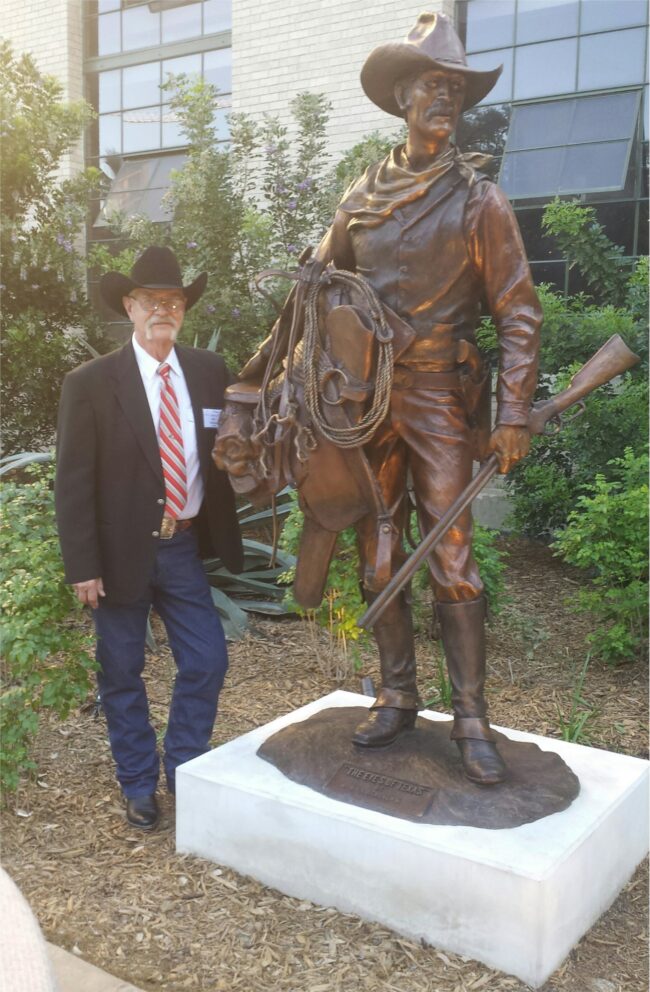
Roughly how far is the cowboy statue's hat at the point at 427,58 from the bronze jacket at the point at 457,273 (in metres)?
0.29

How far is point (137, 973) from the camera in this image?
285 centimetres

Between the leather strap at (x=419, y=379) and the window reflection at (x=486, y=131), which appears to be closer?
the leather strap at (x=419, y=379)

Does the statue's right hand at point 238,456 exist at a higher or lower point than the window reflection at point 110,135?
lower

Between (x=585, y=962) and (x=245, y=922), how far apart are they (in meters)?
1.05

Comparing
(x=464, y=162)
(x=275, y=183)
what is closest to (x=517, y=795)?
(x=464, y=162)

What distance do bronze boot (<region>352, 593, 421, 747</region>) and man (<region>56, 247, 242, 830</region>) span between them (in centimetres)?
65

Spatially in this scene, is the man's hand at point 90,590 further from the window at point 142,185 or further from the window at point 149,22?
the window at point 149,22

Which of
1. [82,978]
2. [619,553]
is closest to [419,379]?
[82,978]

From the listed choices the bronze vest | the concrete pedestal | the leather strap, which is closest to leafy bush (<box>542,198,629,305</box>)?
the bronze vest

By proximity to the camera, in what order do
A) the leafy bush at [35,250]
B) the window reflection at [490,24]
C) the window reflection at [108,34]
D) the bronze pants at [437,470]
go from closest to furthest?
the bronze pants at [437,470] < the window reflection at [490,24] < the leafy bush at [35,250] < the window reflection at [108,34]

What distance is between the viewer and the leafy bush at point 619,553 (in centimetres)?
494

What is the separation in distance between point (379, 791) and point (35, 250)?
24.1 ft

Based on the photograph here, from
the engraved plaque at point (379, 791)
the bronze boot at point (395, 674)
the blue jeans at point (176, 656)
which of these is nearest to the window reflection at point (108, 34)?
the blue jeans at point (176, 656)

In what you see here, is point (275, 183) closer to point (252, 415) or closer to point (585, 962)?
point (252, 415)
